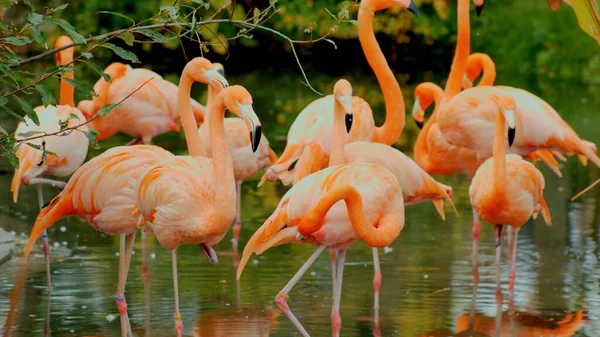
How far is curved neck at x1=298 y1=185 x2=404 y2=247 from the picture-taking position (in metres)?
4.76

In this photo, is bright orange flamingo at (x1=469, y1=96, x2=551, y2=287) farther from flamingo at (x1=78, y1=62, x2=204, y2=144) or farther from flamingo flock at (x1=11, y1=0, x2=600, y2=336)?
flamingo at (x1=78, y1=62, x2=204, y2=144)

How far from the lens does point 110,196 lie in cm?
550

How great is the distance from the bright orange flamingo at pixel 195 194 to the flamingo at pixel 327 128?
1233 millimetres

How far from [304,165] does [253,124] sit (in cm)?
166

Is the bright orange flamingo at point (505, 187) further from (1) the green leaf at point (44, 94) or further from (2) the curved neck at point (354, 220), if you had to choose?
(1) the green leaf at point (44, 94)

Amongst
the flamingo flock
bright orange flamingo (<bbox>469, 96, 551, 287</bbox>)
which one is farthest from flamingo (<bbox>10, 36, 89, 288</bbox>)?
bright orange flamingo (<bbox>469, 96, 551, 287</bbox>)

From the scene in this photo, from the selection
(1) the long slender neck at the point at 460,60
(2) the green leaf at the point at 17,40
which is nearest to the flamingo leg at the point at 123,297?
(2) the green leaf at the point at 17,40

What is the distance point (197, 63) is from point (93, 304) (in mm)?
1380

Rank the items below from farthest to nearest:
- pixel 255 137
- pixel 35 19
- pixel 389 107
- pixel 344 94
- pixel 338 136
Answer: pixel 389 107
pixel 338 136
pixel 344 94
pixel 255 137
pixel 35 19

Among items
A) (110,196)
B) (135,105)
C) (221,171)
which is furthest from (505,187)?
(135,105)

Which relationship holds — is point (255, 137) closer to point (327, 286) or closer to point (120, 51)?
point (120, 51)

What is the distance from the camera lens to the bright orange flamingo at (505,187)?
637cm

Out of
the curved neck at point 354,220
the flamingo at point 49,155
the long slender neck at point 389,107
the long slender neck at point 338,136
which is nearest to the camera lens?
the curved neck at point 354,220

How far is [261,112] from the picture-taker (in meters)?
15.2
